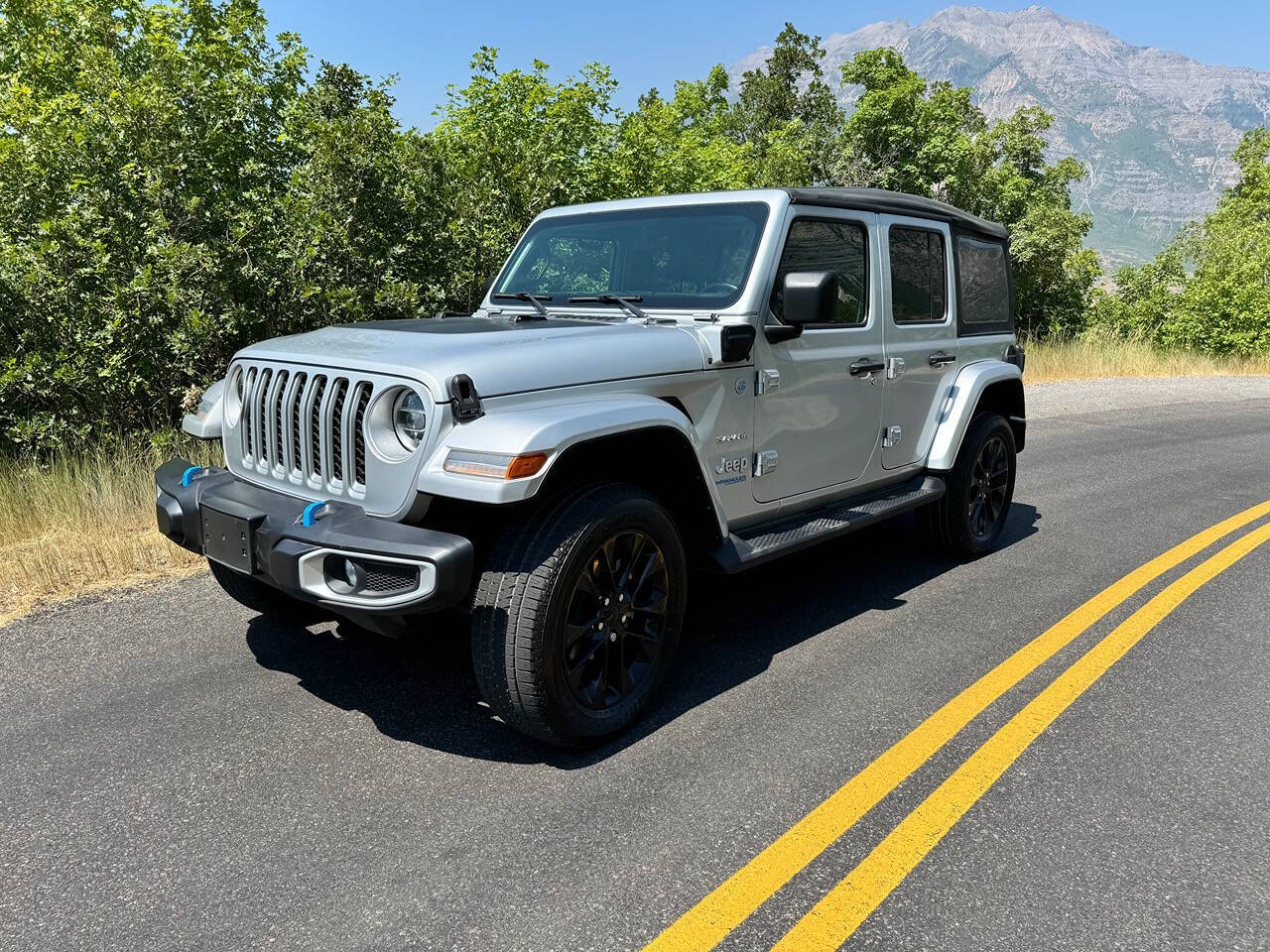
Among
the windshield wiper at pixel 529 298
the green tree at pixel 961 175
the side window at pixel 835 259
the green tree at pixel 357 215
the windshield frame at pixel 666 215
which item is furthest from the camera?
the green tree at pixel 961 175

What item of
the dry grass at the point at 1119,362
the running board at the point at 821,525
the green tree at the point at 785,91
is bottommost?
the running board at the point at 821,525

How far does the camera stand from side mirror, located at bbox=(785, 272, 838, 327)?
3625mm

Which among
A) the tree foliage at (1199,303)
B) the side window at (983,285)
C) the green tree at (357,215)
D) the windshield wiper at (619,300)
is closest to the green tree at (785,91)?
the tree foliage at (1199,303)

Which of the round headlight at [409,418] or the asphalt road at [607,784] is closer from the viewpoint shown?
the asphalt road at [607,784]

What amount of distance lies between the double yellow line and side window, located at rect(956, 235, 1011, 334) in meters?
1.92

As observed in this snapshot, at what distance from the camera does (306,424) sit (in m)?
3.20

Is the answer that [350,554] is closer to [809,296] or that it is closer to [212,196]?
[809,296]

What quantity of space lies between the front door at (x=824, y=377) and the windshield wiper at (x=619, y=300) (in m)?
0.55

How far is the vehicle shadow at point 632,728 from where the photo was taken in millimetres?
3311

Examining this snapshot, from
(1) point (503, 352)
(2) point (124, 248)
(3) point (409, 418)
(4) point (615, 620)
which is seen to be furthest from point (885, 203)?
(2) point (124, 248)

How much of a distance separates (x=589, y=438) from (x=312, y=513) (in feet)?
3.12

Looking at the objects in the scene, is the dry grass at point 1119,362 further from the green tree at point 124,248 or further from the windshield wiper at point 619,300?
the windshield wiper at point 619,300

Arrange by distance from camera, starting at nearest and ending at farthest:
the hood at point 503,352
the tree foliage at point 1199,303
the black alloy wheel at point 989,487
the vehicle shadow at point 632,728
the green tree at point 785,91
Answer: the hood at point 503,352, the vehicle shadow at point 632,728, the black alloy wheel at point 989,487, the tree foliage at point 1199,303, the green tree at point 785,91

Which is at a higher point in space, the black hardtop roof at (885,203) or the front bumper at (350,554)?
the black hardtop roof at (885,203)
